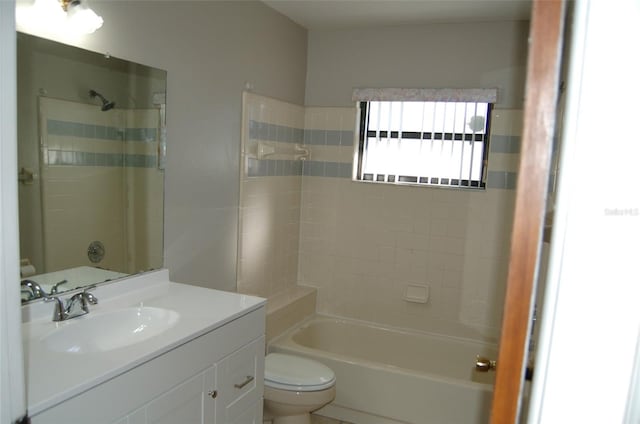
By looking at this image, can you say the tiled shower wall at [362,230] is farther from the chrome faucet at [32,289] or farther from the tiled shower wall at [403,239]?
the chrome faucet at [32,289]

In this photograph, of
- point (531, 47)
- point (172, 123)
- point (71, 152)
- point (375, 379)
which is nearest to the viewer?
point (531, 47)

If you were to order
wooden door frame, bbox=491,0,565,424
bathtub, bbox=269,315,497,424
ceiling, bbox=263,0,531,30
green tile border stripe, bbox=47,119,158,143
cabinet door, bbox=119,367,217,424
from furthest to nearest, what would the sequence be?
1. ceiling, bbox=263,0,531,30
2. bathtub, bbox=269,315,497,424
3. green tile border stripe, bbox=47,119,158,143
4. cabinet door, bbox=119,367,217,424
5. wooden door frame, bbox=491,0,565,424

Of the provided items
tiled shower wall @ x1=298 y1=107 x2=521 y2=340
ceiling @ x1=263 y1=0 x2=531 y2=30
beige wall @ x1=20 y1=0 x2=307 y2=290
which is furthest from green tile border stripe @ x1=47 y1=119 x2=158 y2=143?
tiled shower wall @ x1=298 y1=107 x2=521 y2=340

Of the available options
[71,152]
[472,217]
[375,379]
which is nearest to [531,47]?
[71,152]

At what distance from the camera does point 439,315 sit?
3414mm

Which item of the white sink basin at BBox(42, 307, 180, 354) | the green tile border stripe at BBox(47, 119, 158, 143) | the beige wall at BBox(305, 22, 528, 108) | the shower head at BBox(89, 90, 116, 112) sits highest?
the beige wall at BBox(305, 22, 528, 108)

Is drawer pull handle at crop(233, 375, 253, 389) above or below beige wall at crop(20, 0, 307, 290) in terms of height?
below

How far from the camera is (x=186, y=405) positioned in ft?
5.28

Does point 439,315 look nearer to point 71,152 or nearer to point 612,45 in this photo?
point 71,152

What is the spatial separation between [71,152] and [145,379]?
919 millimetres

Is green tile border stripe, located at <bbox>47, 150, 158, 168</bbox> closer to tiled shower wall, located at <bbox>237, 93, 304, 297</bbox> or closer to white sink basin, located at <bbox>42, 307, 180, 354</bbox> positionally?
white sink basin, located at <bbox>42, 307, 180, 354</bbox>

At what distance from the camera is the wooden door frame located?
1.52ft

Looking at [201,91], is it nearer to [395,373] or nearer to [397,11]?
[397,11]

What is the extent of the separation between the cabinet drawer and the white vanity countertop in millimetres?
177
